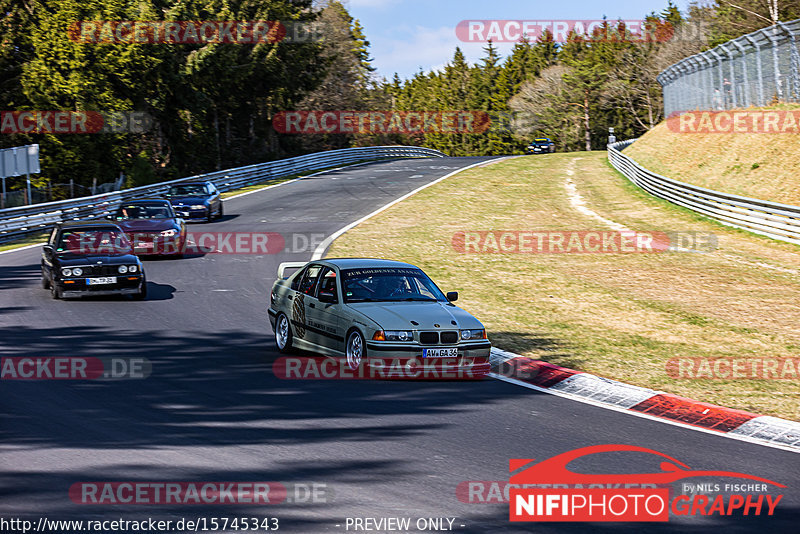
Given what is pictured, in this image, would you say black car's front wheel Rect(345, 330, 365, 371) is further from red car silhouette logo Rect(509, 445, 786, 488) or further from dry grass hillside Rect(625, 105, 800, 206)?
dry grass hillside Rect(625, 105, 800, 206)

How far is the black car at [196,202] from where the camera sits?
29469 mm

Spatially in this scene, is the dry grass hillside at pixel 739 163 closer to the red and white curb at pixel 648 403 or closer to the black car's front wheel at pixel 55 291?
the red and white curb at pixel 648 403

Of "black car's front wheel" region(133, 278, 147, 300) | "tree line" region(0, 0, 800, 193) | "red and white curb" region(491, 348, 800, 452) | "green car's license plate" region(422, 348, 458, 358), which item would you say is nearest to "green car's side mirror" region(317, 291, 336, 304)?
"green car's license plate" region(422, 348, 458, 358)

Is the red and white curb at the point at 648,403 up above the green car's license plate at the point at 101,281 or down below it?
below

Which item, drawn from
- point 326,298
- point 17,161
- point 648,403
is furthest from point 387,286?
point 17,161

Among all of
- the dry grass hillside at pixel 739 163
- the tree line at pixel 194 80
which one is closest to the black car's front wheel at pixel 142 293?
the dry grass hillside at pixel 739 163

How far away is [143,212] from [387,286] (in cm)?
1337

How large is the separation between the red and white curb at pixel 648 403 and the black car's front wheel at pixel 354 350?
75.8 inches

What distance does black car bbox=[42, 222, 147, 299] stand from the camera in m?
15.9

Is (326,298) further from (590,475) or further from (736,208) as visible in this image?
(736,208)

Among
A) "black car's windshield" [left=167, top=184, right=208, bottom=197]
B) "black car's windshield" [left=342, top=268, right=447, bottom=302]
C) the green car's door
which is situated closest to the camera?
the green car's door

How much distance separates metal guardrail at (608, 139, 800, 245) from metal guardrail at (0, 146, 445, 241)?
20837mm

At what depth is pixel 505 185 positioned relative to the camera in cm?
4012

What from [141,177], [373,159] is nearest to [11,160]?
[141,177]
